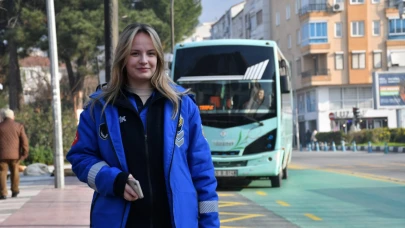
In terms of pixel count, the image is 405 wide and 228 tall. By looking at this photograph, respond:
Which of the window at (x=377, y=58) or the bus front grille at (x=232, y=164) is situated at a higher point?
the window at (x=377, y=58)

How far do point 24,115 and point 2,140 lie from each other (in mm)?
18089

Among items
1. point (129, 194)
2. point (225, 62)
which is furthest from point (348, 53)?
point (129, 194)

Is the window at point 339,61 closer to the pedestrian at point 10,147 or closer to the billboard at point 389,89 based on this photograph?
the billboard at point 389,89

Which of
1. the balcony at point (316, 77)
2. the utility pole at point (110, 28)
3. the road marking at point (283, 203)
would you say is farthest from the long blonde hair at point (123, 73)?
the balcony at point (316, 77)

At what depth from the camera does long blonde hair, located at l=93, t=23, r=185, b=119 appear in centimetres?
405

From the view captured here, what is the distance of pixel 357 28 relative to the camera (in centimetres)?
7738

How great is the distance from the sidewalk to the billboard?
43.3 m

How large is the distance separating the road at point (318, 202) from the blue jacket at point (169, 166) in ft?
25.9

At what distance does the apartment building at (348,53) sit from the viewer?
3017 inches

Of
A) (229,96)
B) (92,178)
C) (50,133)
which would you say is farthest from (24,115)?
(92,178)

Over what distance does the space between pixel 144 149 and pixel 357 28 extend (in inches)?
2969

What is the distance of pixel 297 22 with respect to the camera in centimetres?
8169

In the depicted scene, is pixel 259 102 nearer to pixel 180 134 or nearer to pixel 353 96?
pixel 180 134

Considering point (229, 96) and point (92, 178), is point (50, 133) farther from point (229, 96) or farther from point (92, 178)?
point (92, 178)
